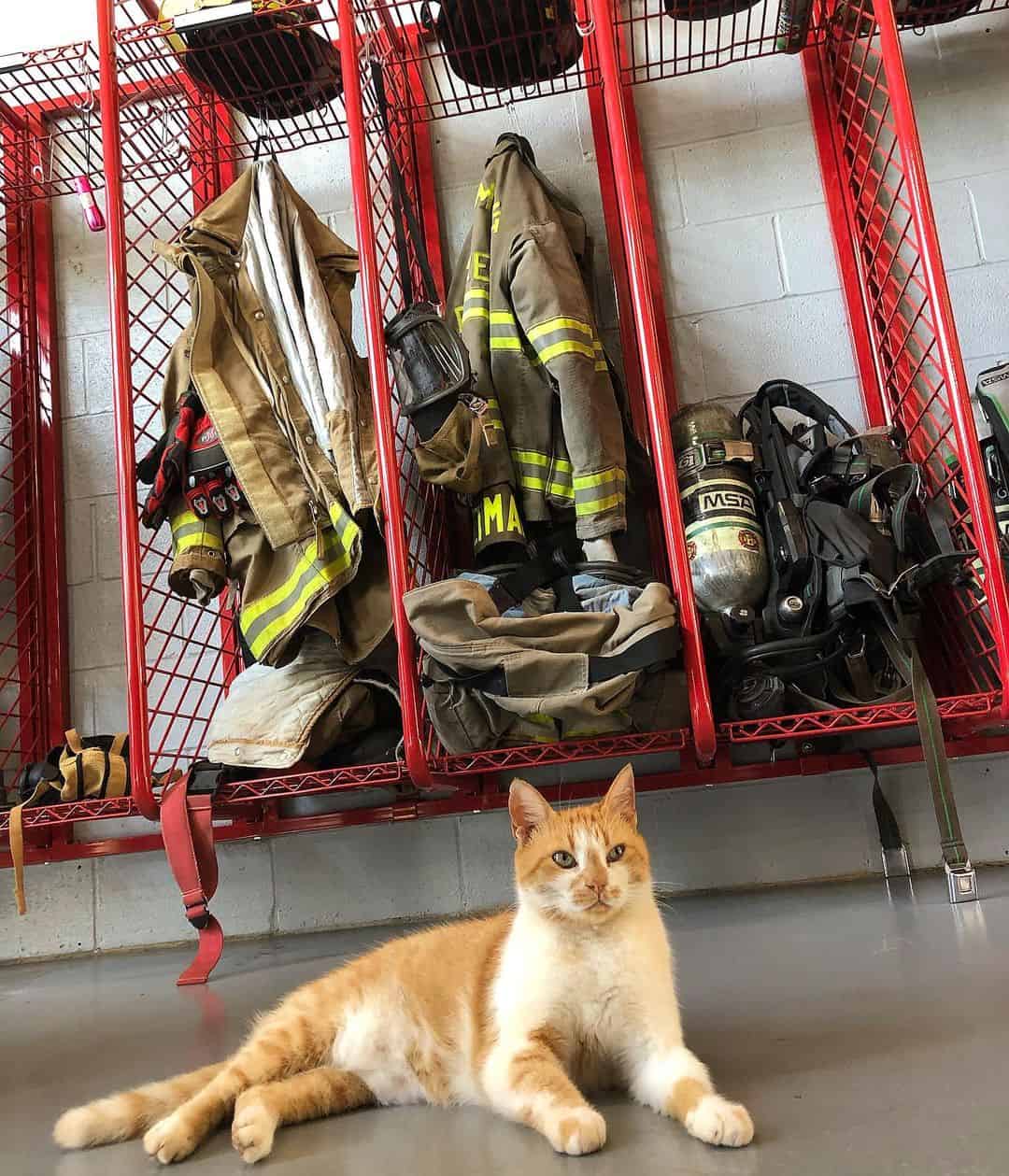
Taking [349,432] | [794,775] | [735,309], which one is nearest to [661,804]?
[794,775]

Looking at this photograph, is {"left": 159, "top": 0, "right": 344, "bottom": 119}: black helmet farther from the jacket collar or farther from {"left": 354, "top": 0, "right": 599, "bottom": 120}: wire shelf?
the jacket collar

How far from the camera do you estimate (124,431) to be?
7.82 ft

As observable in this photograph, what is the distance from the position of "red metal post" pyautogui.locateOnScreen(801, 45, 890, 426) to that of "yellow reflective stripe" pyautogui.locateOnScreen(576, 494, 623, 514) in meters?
0.97

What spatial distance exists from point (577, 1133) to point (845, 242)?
269 centimetres

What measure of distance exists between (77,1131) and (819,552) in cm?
184

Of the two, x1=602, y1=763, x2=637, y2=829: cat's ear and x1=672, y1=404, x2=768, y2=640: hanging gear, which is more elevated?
x1=672, y1=404, x2=768, y2=640: hanging gear

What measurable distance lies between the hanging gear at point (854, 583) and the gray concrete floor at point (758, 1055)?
458 millimetres

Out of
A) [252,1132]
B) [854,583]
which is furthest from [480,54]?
[252,1132]

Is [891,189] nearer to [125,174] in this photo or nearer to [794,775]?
[794,775]

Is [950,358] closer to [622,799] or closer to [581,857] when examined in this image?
[622,799]

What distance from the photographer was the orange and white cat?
3.30ft

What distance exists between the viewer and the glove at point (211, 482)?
93.6 inches

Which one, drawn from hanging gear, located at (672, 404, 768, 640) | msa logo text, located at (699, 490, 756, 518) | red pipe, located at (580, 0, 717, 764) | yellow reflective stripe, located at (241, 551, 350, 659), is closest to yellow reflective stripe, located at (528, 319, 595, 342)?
red pipe, located at (580, 0, 717, 764)

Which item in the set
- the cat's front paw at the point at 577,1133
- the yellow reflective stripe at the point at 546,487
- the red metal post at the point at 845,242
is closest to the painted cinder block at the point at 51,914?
the yellow reflective stripe at the point at 546,487
